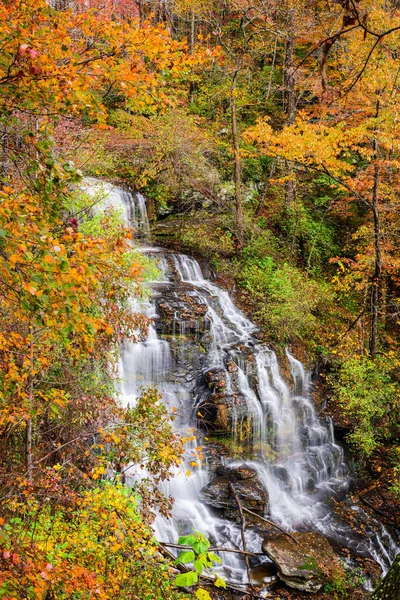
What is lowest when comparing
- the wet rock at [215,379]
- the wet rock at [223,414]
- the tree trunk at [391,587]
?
the wet rock at [223,414]

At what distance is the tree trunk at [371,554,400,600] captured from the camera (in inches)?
85.3

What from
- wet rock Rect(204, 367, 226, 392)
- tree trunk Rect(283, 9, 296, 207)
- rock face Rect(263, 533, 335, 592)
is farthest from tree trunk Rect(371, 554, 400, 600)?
tree trunk Rect(283, 9, 296, 207)

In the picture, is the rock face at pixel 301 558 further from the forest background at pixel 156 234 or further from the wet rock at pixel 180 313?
the wet rock at pixel 180 313

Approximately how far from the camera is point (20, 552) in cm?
380

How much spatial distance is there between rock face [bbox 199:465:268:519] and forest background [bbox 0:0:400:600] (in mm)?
1650

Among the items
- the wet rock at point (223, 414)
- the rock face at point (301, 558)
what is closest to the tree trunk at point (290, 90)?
the wet rock at point (223, 414)

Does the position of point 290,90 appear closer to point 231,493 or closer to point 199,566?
point 231,493

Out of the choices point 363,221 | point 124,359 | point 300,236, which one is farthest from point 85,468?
point 363,221

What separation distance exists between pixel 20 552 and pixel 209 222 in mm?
13048

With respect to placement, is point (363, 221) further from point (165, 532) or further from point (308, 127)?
point (165, 532)

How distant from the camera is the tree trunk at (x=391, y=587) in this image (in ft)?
7.11

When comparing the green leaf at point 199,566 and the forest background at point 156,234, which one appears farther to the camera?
the forest background at point 156,234

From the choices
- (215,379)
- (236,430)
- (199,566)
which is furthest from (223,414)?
(199,566)

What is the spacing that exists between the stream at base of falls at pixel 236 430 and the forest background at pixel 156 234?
778mm
